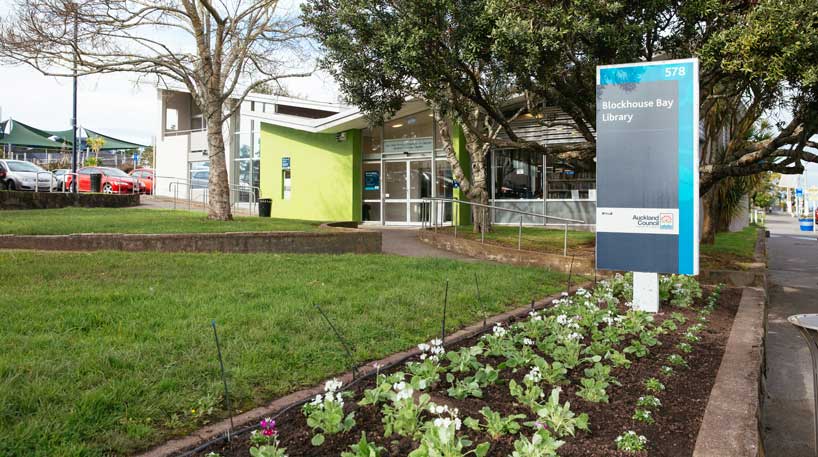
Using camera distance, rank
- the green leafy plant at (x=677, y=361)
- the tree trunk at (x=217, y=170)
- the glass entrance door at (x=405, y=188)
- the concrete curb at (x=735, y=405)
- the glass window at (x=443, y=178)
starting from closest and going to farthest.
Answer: the concrete curb at (x=735, y=405) < the green leafy plant at (x=677, y=361) < the tree trunk at (x=217, y=170) < the glass window at (x=443, y=178) < the glass entrance door at (x=405, y=188)

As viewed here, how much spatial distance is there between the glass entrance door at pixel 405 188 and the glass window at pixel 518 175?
88.0 inches

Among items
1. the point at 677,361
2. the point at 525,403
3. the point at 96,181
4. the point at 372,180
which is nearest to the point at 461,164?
the point at 372,180

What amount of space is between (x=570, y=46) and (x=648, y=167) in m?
2.68

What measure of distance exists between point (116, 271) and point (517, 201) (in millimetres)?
13374

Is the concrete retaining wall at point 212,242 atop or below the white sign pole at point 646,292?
atop

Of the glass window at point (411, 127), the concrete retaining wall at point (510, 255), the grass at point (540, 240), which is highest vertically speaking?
the glass window at point (411, 127)

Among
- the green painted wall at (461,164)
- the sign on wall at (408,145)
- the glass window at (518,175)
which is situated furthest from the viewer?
the sign on wall at (408,145)

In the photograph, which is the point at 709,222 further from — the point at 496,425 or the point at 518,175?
the point at 496,425

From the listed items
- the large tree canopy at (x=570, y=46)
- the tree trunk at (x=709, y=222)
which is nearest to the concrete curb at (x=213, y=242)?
the large tree canopy at (x=570, y=46)

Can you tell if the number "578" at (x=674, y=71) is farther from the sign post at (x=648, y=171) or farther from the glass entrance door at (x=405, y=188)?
the glass entrance door at (x=405, y=188)

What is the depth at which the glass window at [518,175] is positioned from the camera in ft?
59.3

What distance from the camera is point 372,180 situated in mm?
20469

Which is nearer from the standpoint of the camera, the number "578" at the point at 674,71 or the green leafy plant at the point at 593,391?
the green leafy plant at the point at 593,391

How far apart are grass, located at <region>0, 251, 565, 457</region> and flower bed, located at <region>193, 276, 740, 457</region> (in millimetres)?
558
